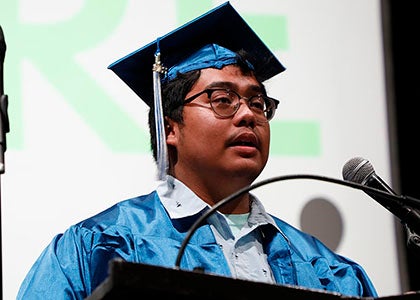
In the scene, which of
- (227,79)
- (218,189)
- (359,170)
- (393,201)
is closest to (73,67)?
(227,79)

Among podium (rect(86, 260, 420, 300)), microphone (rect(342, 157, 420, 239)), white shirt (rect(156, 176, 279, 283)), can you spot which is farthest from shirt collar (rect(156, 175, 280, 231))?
podium (rect(86, 260, 420, 300))

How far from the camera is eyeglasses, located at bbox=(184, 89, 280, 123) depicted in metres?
2.54

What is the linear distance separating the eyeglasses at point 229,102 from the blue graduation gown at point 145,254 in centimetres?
29

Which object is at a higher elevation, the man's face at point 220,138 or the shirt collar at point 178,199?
the man's face at point 220,138

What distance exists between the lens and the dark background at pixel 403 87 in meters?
3.08

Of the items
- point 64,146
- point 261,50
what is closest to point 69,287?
point 64,146

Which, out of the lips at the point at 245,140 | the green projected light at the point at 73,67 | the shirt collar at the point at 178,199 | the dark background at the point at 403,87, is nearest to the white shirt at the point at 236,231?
the shirt collar at the point at 178,199

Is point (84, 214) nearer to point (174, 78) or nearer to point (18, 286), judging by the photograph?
point (18, 286)

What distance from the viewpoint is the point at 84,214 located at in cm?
270

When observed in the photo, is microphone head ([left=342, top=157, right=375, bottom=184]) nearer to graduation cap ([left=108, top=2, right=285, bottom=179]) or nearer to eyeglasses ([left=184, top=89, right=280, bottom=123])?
eyeglasses ([left=184, top=89, right=280, bottom=123])

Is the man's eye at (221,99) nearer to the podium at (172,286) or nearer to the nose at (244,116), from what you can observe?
the nose at (244,116)

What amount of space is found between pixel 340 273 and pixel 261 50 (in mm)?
676

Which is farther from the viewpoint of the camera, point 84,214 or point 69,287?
point 84,214

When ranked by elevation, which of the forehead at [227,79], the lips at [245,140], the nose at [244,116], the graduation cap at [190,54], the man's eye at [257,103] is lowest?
the lips at [245,140]
